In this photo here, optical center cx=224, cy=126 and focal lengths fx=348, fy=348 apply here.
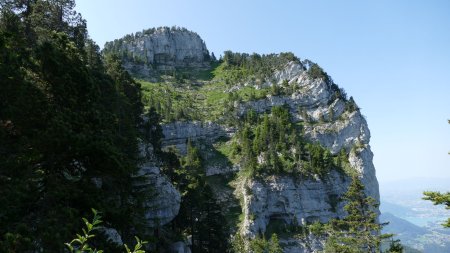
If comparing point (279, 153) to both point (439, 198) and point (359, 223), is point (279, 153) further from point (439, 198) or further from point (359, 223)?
point (439, 198)

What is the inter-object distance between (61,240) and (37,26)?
93.9 feet

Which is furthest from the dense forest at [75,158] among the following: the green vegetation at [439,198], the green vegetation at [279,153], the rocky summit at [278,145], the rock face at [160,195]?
the green vegetation at [279,153]

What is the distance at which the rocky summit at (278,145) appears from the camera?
11494 cm

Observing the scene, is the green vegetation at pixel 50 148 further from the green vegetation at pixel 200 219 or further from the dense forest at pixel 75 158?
the green vegetation at pixel 200 219

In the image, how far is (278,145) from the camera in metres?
128

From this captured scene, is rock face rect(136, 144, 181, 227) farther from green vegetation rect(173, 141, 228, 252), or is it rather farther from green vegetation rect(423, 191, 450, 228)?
green vegetation rect(423, 191, 450, 228)

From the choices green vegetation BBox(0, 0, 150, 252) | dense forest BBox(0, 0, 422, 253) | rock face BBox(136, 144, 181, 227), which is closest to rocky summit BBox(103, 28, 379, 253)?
rock face BBox(136, 144, 181, 227)

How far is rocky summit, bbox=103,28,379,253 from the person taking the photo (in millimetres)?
114938

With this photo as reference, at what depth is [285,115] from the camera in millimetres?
149875

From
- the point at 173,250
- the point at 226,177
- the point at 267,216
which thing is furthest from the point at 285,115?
the point at 173,250

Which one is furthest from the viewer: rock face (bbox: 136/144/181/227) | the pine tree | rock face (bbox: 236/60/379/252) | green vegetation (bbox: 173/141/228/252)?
rock face (bbox: 236/60/379/252)

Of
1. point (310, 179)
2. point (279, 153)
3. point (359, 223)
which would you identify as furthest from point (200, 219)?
point (279, 153)

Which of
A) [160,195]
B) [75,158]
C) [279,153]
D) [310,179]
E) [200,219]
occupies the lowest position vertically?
[200,219]

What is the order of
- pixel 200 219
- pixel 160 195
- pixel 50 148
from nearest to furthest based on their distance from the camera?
1. pixel 50 148
2. pixel 160 195
3. pixel 200 219
